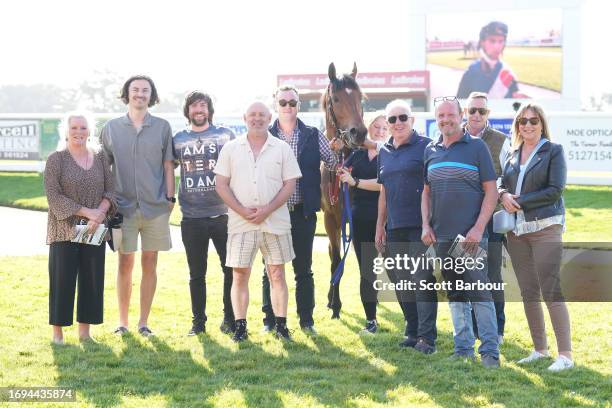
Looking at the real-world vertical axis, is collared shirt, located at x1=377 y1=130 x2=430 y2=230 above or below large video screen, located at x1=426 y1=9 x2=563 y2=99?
below

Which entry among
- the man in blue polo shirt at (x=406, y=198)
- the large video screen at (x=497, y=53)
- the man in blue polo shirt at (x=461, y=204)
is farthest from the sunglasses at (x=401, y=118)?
the large video screen at (x=497, y=53)

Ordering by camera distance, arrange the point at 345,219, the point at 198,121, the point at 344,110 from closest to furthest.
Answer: the point at 198,121 → the point at 344,110 → the point at 345,219

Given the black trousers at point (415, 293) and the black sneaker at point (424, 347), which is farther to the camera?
the black sneaker at point (424, 347)

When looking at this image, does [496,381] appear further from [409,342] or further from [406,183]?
[406,183]

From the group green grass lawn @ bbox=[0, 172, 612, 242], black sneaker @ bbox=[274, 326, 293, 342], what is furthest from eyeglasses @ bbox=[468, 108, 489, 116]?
green grass lawn @ bbox=[0, 172, 612, 242]

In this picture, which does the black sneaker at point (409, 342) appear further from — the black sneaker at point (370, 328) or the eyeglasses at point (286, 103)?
the eyeglasses at point (286, 103)

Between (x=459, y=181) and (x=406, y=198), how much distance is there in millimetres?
658

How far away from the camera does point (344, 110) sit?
7195 mm

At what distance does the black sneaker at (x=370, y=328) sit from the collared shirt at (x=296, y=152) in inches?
49.0

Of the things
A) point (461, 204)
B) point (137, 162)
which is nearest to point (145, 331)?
point (137, 162)

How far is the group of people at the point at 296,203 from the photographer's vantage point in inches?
226

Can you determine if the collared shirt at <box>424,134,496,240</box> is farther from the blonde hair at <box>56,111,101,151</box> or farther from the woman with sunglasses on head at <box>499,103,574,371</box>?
the blonde hair at <box>56,111,101,151</box>

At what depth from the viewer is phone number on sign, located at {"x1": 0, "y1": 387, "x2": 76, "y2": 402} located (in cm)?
503

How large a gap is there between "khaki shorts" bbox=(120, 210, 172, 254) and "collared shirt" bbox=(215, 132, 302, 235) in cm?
80
